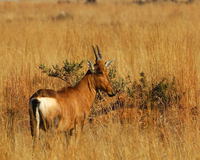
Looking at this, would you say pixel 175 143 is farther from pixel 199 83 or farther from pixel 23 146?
pixel 199 83

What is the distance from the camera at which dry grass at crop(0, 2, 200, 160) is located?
5.33m

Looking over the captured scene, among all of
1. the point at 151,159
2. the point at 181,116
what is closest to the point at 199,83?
the point at 181,116

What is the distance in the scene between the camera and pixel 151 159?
203 inches

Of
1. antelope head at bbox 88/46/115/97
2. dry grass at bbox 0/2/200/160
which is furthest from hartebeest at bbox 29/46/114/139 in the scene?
dry grass at bbox 0/2/200/160

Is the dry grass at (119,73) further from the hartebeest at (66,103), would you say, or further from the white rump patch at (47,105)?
the white rump patch at (47,105)

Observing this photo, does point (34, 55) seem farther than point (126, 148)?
Yes

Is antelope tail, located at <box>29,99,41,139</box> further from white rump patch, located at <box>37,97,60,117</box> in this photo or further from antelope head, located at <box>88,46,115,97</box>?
antelope head, located at <box>88,46,115,97</box>

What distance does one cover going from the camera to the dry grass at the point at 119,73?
5332 millimetres

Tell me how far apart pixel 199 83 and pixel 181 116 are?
149cm

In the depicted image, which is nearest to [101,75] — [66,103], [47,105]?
[66,103]

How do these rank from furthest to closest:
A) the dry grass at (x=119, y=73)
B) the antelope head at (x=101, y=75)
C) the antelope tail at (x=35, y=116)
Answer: the antelope head at (x=101, y=75), the dry grass at (x=119, y=73), the antelope tail at (x=35, y=116)

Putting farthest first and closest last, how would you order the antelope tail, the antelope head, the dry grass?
1. the antelope head
2. the dry grass
3. the antelope tail

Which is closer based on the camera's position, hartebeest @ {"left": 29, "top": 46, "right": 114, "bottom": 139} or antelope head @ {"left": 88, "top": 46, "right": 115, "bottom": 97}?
hartebeest @ {"left": 29, "top": 46, "right": 114, "bottom": 139}

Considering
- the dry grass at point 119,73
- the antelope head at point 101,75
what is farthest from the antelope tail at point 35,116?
the antelope head at point 101,75
